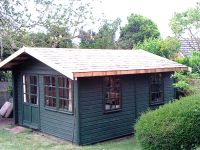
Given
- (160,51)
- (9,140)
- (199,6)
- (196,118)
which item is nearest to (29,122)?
(9,140)

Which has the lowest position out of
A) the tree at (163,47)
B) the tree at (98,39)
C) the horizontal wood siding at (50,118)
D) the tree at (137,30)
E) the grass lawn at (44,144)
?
the grass lawn at (44,144)

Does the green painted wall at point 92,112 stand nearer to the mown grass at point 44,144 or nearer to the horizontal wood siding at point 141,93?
the horizontal wood siding at point 141,93

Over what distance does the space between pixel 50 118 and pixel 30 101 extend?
1.73 metres

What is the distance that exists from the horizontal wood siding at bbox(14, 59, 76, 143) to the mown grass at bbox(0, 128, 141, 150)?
26 cm

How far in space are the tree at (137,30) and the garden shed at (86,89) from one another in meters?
16.5

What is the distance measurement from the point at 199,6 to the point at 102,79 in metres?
11.7

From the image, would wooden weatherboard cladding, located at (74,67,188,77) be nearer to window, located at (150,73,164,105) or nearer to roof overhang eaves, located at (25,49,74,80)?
roof overhang eaves, located at (25,49,74,80)

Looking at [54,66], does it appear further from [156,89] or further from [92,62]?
[156,89]

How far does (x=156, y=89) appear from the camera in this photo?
12.6 m

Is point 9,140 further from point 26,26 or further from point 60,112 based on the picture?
point 26,26

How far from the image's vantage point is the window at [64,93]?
1047 cm

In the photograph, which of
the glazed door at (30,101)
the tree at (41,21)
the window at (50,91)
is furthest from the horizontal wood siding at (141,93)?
the tree at (41,21)

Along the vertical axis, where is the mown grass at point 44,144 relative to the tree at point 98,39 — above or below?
below

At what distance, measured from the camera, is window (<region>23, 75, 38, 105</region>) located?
12383 millimetres
